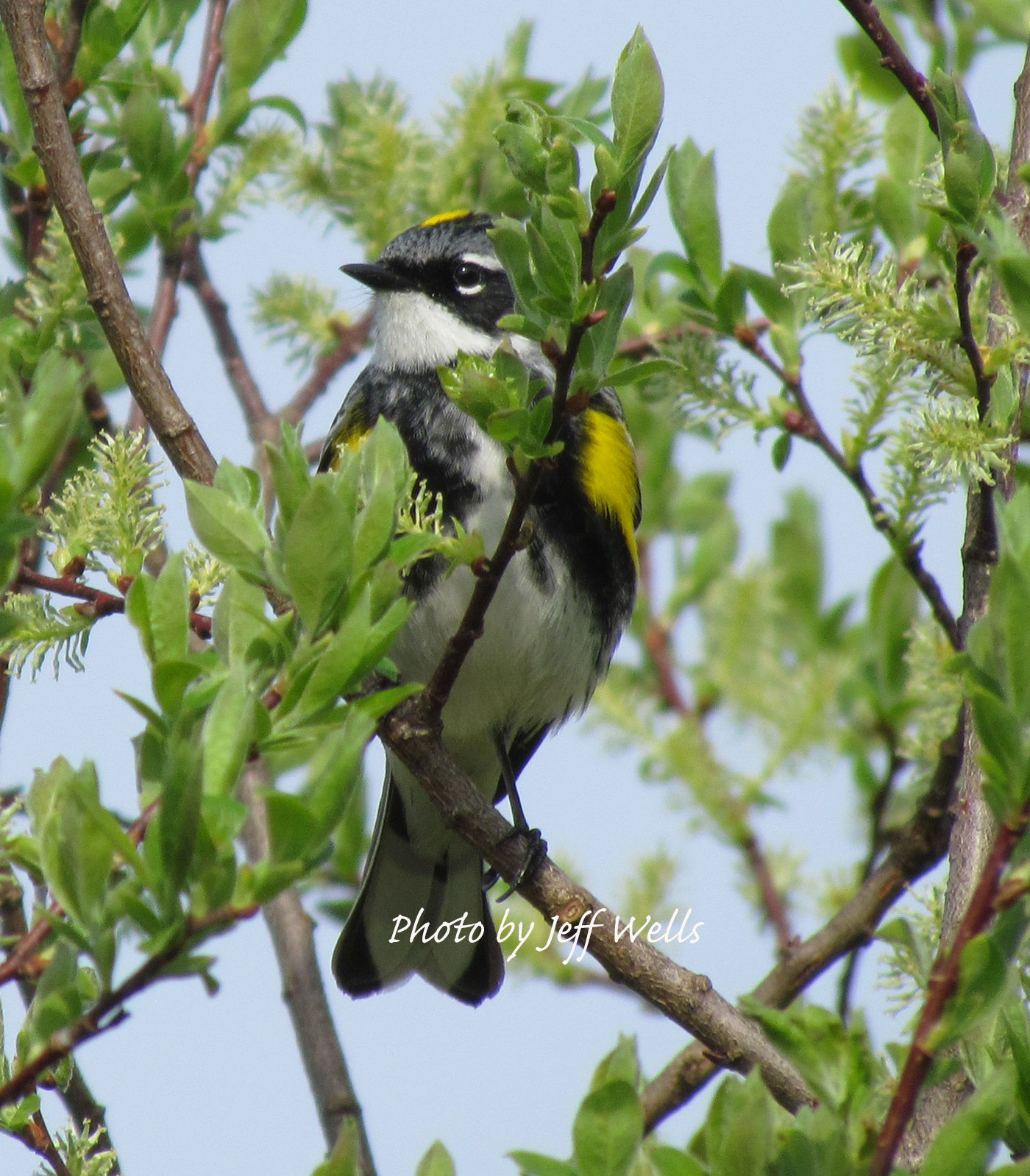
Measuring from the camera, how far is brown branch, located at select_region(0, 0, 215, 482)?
8.09 ft

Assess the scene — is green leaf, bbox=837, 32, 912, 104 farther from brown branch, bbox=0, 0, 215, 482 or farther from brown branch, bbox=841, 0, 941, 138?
brown branch, bbox=0, 0, 215, 482

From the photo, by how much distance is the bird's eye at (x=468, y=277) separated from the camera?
460cm

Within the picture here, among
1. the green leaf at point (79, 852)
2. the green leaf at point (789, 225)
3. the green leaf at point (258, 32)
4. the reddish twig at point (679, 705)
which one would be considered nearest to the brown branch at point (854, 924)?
the reddish twig at point (679, 705)

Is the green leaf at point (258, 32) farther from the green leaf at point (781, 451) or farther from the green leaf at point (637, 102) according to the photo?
the green leaf at point (637, 102)

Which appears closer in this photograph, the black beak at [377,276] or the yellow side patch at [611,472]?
the yellow side patch at [611,472]

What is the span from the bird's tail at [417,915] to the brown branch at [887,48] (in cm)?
276

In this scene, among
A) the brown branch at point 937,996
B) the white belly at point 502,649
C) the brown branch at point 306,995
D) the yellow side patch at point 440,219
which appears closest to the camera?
the brown branch at point 937,996

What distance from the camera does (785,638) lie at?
4750 millimetres

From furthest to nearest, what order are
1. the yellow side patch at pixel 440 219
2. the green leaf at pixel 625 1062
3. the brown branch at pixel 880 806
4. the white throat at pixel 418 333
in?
the yellow side patch at pixel 440 219, the white throat at pixel 418 333, the brown branch at pixel 880 806, the green leaf at pixel 625 1062

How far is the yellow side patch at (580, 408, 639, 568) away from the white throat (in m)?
0.42

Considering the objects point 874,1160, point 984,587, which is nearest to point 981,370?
point 984,587

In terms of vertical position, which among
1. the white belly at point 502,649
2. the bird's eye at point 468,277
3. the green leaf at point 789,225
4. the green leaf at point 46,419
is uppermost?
the bird's eye at point 468,277

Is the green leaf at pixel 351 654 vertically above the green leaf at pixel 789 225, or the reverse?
the green leaf at pixel 789 225

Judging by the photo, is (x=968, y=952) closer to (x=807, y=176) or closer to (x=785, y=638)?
(x=807, y=176)
